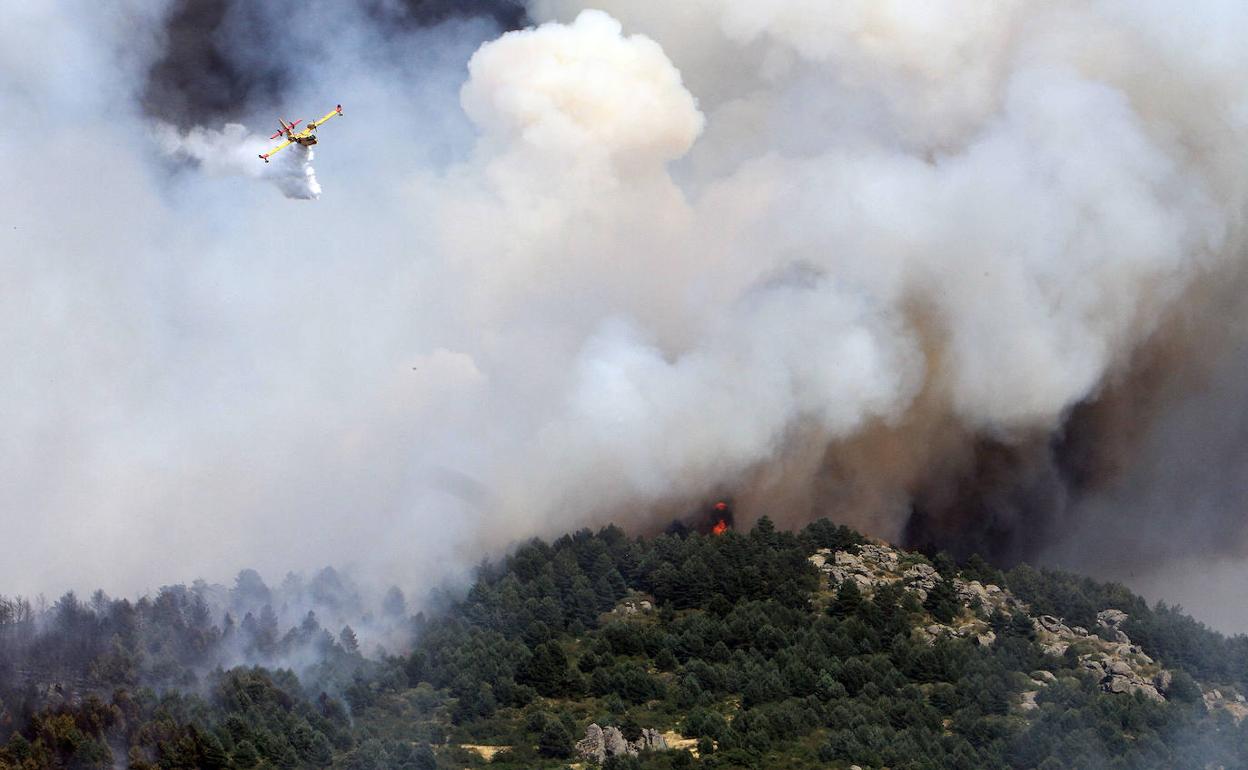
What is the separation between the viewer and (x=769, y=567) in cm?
11581

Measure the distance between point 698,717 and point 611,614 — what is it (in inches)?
569

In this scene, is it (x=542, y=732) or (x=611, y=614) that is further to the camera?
(x=611, y=614)

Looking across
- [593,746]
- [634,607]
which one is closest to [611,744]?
[593,746]

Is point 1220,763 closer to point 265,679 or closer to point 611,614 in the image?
point 611,614

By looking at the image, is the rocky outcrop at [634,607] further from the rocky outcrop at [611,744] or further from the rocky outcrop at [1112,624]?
the rocky outcrop at [1112,624]

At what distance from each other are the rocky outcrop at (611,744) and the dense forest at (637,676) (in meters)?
0.33

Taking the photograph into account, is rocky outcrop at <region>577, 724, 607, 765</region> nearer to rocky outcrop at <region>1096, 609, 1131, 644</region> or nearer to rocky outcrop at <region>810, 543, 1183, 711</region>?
rocky outcrop at <region>810, 543, 1183, 711</region>

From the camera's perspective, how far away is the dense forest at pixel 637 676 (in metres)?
95.3

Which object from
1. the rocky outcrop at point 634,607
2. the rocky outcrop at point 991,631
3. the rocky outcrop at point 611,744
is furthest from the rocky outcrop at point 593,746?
the rocky outcrop at point 991,631

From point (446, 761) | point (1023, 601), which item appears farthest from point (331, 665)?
point (1023, 601)

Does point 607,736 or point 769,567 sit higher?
point 769,567

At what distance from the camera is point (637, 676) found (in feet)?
339

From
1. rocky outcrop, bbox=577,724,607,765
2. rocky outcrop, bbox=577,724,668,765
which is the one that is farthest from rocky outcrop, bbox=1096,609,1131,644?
rocky outcrop, bbox=577,724,607,765

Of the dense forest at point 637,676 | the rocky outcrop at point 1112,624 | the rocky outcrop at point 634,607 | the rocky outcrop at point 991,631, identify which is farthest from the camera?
the rocky outcrop at point 634,607
